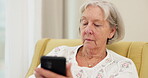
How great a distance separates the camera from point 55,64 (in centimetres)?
87

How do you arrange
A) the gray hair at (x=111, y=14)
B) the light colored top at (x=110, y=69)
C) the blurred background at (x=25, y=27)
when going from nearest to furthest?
the light colored top at (x=110, y=69), the gray hair at (x=111, y=14), the blurred background at (x=25, y=27)

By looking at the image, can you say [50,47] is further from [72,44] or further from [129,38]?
[129,38]

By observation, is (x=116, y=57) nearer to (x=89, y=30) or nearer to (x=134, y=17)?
(x=89, y=30)

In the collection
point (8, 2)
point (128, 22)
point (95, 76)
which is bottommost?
point (95, 76)

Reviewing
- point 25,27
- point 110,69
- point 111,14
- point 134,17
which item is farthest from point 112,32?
point 25,27

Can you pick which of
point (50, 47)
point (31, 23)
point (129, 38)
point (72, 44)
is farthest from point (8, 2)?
point (129, 38)

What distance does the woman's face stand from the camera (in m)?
1.35

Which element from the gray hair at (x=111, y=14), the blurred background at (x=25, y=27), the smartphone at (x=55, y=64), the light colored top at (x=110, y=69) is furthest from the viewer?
the blurred background at (x=25, y=27)

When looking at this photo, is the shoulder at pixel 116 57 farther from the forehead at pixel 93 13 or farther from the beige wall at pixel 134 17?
the beige wall at pixel 134 17

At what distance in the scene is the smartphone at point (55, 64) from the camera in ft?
2.83

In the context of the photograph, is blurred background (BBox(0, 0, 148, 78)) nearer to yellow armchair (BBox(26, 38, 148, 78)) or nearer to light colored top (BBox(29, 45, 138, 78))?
yellow armchair (BBox(26, 38, 148, 78))

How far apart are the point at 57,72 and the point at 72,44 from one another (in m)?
0.73

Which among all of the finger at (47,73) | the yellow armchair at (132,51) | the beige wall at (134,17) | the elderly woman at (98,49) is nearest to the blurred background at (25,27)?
the beige wall at (134,17)

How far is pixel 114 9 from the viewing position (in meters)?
1.39
